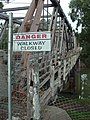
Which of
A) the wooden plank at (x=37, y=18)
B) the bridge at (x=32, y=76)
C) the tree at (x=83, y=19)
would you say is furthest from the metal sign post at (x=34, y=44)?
the tree at (x=83, y=19)

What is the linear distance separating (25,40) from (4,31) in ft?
44.7

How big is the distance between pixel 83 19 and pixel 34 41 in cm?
4490

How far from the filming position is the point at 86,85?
81.9 ft

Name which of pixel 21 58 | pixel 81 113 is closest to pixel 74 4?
pixel 81 113

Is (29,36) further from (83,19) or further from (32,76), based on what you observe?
(83,19)

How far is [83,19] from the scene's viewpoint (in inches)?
1965

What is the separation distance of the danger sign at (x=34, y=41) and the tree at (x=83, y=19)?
139ft

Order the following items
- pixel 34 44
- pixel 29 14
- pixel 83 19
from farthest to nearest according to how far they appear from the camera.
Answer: pixel 83 19, pixel 29 14, pixel 34 44

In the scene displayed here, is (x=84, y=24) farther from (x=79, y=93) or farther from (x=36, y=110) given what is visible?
(x=36, y=110)

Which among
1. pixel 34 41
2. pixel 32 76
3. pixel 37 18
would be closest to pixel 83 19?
pixel 37 18

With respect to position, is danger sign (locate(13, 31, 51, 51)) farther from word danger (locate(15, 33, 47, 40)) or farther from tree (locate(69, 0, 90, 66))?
tree (locate(69, 0, 90, 66))

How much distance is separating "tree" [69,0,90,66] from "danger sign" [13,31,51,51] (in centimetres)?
4234

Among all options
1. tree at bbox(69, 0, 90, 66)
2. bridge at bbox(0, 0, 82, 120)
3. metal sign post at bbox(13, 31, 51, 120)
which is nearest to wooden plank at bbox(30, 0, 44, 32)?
bridge at bbox(0, 0, 82, 120)

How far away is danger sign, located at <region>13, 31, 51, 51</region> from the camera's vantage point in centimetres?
566
